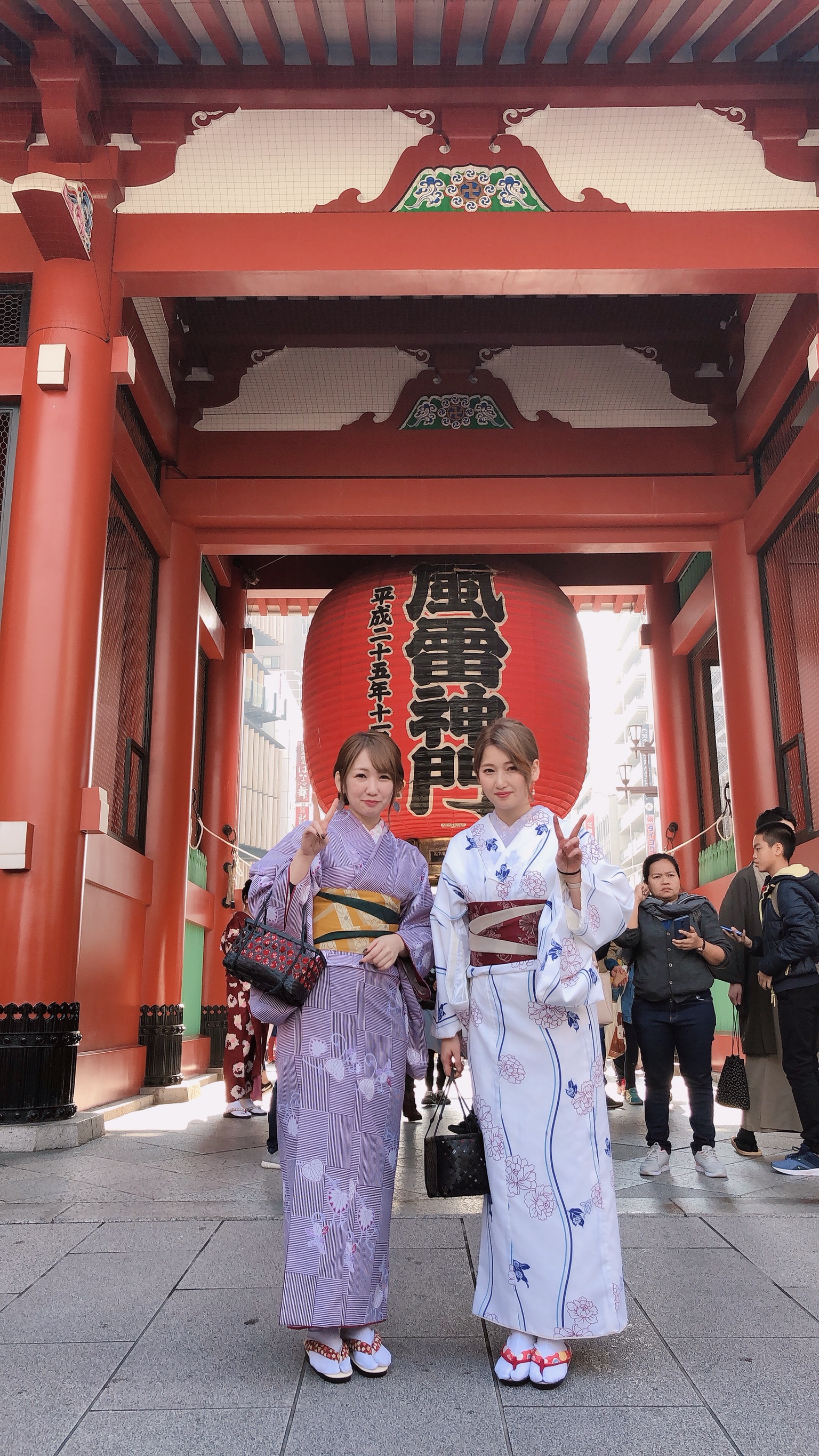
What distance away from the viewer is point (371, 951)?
2498 mm

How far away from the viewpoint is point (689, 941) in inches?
177

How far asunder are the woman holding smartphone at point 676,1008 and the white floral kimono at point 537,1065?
2033mm

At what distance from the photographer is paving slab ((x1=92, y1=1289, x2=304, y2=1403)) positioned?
204 cm

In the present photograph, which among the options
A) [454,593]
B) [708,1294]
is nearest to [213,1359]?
[708,1294]

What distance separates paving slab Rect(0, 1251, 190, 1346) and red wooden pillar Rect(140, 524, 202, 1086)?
4392mm

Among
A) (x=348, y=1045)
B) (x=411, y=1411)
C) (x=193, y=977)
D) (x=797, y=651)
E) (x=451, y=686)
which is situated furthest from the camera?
(x=193, y=977)

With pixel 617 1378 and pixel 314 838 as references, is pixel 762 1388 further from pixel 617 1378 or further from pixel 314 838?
pixel 314 838

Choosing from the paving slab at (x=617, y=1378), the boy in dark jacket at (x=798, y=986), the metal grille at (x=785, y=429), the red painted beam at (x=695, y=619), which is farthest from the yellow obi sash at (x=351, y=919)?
the red painted beam at (x=695, y=619)

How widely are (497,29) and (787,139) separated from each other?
1887 millimetres

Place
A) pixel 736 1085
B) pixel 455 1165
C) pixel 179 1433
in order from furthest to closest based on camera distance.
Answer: pixel 736 1085
pixel 455 1165
pixel 179 1433

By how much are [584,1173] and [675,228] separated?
5.67 m

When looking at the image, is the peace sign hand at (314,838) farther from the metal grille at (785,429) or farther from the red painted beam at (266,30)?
the metal grille at (785,429)

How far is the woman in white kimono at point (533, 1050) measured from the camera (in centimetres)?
226

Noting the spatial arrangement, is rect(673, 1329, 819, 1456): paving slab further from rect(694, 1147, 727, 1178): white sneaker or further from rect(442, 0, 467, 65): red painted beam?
rect(442, 0, 467, 65): red painted beam
